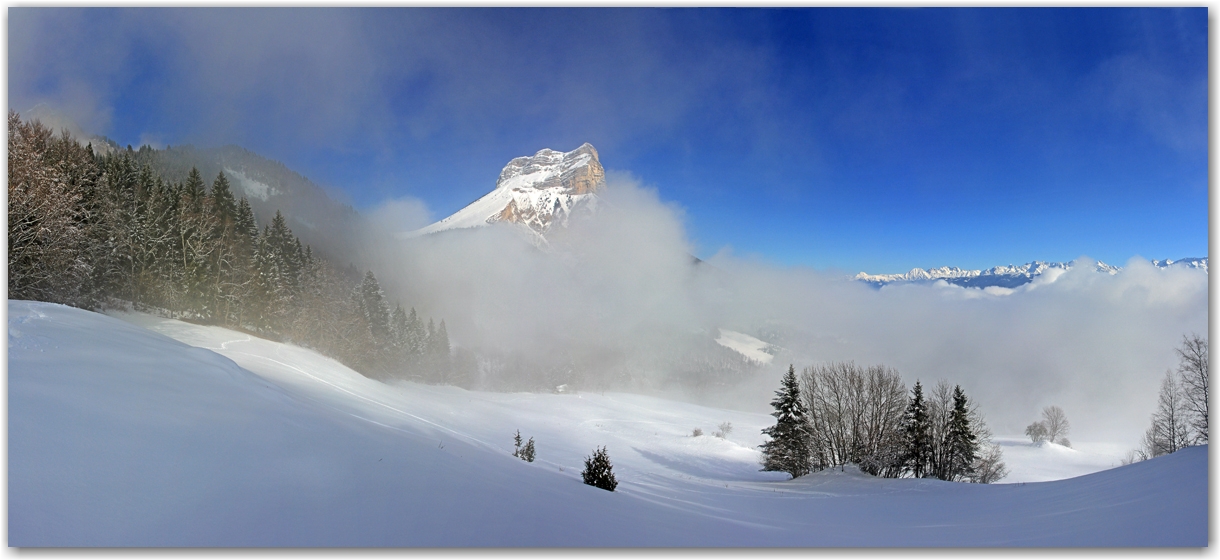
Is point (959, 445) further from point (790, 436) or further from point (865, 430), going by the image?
point (790, 436)

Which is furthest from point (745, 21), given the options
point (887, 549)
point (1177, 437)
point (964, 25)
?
point (1177, 437)

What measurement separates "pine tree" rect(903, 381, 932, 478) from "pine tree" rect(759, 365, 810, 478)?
442cm

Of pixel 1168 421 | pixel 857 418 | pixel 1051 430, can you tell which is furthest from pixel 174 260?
pixel 1051 430

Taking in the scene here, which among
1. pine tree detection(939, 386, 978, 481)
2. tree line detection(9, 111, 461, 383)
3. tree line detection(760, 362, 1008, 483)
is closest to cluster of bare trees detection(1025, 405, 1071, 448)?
pine tree detection(939, 386, 978, 481)

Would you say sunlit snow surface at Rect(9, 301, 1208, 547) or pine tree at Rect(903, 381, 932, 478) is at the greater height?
pine tree at Rect(903, 381, 932, 478)

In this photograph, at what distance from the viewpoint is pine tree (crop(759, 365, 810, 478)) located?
22781mm

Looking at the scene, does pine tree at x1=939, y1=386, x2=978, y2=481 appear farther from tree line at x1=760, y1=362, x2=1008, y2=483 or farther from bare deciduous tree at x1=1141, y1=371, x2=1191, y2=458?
bare deciduous tree at x1=1141, y1=371, x2=1191, y2=458

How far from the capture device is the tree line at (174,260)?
7.57 metres

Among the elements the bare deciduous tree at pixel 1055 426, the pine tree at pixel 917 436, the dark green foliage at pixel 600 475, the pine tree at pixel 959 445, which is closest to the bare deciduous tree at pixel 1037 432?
the bare deciduous tree at pixel 1055 426

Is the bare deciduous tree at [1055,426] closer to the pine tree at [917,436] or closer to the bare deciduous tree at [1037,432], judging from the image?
the bare deciduous tree at [1037,432]

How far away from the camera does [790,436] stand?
77.2 ft

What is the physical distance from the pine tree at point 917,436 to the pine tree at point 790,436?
14.5 ft

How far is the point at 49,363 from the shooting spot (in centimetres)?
459

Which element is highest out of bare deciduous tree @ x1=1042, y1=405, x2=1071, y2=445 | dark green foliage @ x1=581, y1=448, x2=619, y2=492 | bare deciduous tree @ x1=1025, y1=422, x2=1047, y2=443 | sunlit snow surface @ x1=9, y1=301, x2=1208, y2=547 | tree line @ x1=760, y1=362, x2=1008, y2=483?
bare deciduous tree @ x1=1042, y1=405, x2=1071, y2=445
